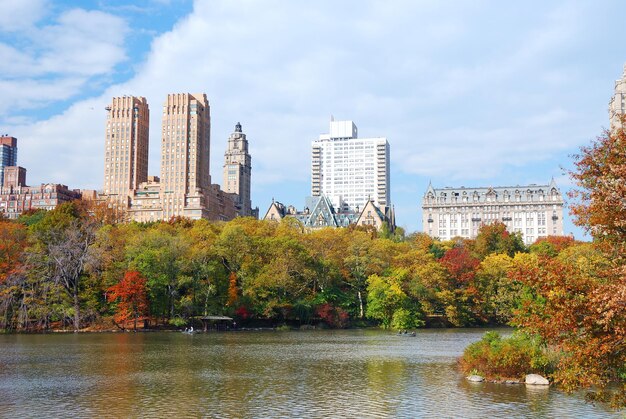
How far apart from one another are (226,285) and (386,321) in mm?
21829

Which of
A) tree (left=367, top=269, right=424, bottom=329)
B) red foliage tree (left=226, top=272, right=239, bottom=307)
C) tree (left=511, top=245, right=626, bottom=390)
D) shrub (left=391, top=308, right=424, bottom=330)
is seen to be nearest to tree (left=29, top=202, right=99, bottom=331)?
red foliage tree (left=226, top=272, right=239, bottom=307)

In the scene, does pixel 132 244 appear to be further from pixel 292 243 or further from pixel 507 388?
pixel 507 388

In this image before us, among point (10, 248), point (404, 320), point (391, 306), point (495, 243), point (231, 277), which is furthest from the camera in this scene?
point (495, 243)

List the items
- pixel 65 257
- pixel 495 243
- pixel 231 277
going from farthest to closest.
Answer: pixel 495 243 < pixel 231 277 < pixel 65 257

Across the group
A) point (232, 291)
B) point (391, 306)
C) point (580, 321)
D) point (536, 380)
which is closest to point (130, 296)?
point (232, 291)

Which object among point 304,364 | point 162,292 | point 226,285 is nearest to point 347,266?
point 226,285

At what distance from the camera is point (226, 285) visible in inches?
3177

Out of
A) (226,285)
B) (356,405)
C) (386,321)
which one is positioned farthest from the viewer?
(386,321)

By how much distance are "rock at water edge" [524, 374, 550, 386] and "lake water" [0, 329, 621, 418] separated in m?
0.78

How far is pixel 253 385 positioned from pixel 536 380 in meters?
13.7

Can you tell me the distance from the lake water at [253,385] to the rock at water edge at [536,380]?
0.78m

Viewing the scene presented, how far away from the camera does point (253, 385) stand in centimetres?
3234

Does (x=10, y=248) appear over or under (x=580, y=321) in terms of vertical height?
over

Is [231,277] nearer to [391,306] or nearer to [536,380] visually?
[391,306]
